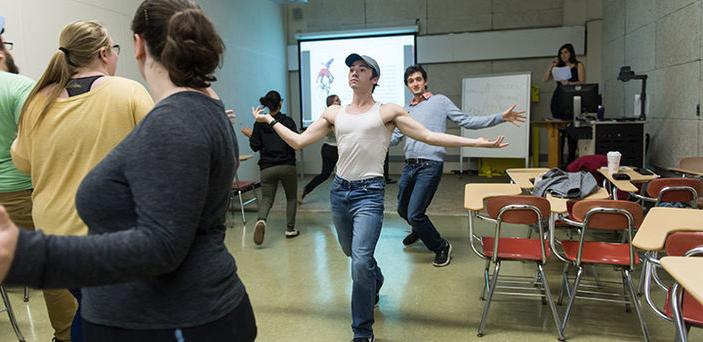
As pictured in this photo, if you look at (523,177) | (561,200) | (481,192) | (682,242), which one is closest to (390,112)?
(481,192)

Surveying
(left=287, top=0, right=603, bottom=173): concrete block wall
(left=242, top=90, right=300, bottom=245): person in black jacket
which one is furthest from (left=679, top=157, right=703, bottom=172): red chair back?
(left=287, top=0, right=603, bottom=173): concrete block wall

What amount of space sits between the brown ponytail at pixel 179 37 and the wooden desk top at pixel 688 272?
1416 mm

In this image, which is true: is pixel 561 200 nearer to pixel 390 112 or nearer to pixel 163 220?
pixel 390 112

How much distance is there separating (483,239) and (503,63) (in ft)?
20.7

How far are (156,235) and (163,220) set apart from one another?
1.1 inches

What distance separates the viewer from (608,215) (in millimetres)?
2805

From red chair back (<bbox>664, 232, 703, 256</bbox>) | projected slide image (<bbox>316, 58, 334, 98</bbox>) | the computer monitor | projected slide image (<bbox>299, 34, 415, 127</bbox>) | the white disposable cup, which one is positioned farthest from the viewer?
projected slide image (<bbox>316, 58, 334, 98</bbox>)

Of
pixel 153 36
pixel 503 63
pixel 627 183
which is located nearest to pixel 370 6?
pixel 503 63

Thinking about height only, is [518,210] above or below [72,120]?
below

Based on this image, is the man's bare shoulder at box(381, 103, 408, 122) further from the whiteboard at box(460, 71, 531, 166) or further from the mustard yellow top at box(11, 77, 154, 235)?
the whiteboard at box(460, 71, 531, 166)

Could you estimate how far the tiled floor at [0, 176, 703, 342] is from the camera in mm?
2934

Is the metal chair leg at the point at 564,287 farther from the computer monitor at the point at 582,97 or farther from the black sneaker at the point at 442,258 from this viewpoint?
the computer monitor at the point at 582,97

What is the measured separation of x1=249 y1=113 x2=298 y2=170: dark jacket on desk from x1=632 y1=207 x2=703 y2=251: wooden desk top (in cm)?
340

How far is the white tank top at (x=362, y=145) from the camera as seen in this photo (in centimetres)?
276
